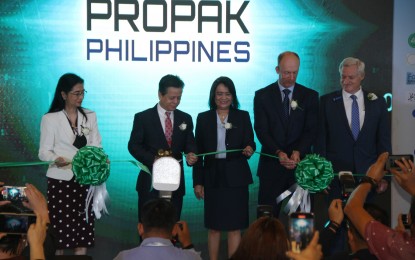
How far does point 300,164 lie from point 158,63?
2.18 meters

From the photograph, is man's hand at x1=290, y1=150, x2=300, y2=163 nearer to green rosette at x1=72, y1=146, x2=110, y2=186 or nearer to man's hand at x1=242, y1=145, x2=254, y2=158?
man's hand at x1=242, y1=145, x2=254, y2=158

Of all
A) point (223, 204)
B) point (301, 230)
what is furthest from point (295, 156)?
point (301, 230)

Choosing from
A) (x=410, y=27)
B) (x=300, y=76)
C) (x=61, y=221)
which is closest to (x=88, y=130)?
(x=61, y=221)

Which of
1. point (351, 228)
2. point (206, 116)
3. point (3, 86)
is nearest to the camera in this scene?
point (351, 228)

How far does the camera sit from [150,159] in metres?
6.70

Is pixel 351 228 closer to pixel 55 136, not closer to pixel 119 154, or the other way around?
pixel 55 136

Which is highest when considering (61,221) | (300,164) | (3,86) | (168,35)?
(168,35)

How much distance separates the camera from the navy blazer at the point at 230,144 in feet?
22.9

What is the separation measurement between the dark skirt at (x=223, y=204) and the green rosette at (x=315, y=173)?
2.43 feet

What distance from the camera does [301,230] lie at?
3084 mm

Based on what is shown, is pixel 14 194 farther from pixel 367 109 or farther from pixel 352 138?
pixel 367 109

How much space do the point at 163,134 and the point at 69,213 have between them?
1015mm

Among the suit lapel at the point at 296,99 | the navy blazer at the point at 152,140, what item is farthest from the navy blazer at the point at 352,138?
the navy blazer at the point at 152,140

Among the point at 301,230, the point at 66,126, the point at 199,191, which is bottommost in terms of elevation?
the point at 199,191
